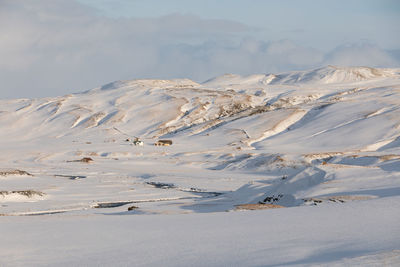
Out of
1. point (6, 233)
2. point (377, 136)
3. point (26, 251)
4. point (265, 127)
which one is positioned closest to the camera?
point (26, 251)

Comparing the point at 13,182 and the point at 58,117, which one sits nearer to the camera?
the point at 13,182

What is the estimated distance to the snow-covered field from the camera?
372 inches

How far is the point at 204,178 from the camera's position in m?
38.4

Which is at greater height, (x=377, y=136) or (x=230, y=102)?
(x=230, y=102)

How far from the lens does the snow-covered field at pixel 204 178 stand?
9.45m

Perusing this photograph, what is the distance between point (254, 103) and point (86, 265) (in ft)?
262

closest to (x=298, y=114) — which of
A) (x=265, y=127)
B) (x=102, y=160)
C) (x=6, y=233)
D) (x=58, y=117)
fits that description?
(x=265, y=127)

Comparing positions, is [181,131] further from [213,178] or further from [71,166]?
[213,178]

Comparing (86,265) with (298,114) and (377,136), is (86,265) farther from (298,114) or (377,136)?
(298,114)

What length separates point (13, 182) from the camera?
1282 inches

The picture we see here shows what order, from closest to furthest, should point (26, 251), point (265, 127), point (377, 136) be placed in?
point (26, 251), point (377, 136), point (265, 127)

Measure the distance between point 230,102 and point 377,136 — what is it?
34.0m

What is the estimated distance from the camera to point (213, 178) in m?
38.6

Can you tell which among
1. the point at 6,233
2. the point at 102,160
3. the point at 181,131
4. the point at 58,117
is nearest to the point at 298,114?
the point at 181,131
